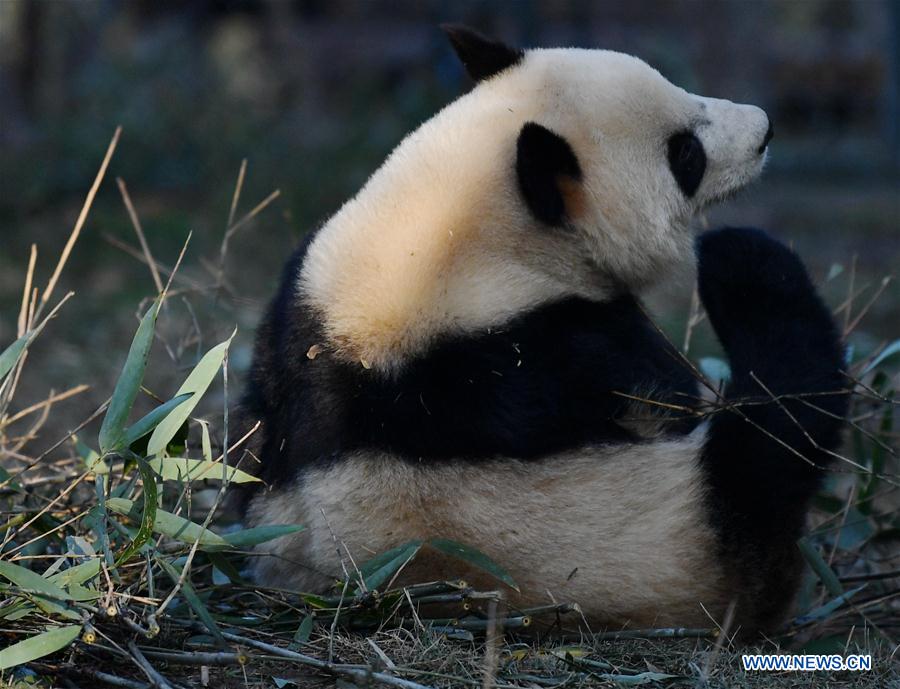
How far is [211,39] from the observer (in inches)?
458

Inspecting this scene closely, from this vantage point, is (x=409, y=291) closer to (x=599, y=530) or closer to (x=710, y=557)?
(x=599, y=530)

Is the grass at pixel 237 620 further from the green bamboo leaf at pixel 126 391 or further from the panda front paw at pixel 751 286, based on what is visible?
the panda front paw at pixel 751 286

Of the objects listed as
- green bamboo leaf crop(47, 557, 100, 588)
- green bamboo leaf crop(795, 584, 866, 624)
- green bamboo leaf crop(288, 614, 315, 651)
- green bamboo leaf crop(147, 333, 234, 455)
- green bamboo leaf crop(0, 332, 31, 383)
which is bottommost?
green bamboo leaf crop(795, 584, 866, 624)

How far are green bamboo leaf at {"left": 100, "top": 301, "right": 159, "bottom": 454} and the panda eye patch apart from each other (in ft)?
4.23

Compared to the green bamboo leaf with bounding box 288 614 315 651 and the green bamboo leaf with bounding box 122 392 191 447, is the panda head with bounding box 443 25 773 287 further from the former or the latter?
the green bamboo leaf with bounding box 288 614 315 651

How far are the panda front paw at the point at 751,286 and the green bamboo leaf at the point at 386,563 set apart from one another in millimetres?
1032

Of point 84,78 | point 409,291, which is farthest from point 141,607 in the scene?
point 84,78

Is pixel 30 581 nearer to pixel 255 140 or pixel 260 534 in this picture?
pixel 260 534

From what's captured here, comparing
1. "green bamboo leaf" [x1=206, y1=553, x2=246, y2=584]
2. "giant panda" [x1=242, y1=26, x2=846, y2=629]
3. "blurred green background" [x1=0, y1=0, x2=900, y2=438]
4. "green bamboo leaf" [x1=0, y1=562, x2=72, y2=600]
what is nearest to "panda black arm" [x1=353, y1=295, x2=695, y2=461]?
"giant panda" [x1=242, y1=26, x2=846, y2=629]

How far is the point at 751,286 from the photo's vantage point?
110 inches

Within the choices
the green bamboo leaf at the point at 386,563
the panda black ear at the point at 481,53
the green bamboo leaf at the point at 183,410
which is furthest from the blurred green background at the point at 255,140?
the green bamboo leaf at the point at 386,563

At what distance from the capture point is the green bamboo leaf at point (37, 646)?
→ 2053mm

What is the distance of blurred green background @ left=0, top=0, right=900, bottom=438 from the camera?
7488mm

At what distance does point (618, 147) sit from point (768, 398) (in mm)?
686
